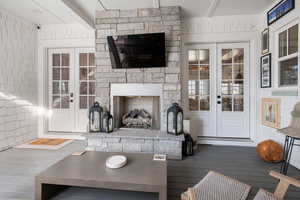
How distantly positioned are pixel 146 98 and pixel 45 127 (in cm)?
251

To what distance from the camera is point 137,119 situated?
132 inches

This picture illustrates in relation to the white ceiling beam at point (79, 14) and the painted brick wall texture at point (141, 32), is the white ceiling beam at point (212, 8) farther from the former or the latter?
the white ceiling beam at point (79, 14)

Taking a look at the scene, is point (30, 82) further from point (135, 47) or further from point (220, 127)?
point (220, 127)

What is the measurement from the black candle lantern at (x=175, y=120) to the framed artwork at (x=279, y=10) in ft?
7.01

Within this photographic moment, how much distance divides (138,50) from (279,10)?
2342 mm

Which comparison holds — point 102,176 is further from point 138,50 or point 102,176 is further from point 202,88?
point 202,88

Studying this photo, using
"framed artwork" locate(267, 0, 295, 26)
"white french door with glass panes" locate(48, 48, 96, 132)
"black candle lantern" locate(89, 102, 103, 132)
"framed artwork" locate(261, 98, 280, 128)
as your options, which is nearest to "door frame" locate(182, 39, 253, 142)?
"framed artwork" locate(261, 98, 280, 128)

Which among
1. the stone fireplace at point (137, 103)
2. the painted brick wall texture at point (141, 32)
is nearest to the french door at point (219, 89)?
the painted brick wall texture at point (141, 32)

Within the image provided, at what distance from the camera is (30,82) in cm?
365

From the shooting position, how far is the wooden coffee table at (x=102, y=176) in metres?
1.39

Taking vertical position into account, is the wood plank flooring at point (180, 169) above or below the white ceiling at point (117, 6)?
below

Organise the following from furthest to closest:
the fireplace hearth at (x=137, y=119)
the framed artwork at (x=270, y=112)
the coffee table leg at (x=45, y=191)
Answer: the fireplace hearth at (x=137, y=119), the framed artwork at (x=270, y=112), the coffee table leg at (x=45, y=191)

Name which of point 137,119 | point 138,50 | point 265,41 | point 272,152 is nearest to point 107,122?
point 137,119

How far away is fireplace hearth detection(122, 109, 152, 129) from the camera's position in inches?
130
